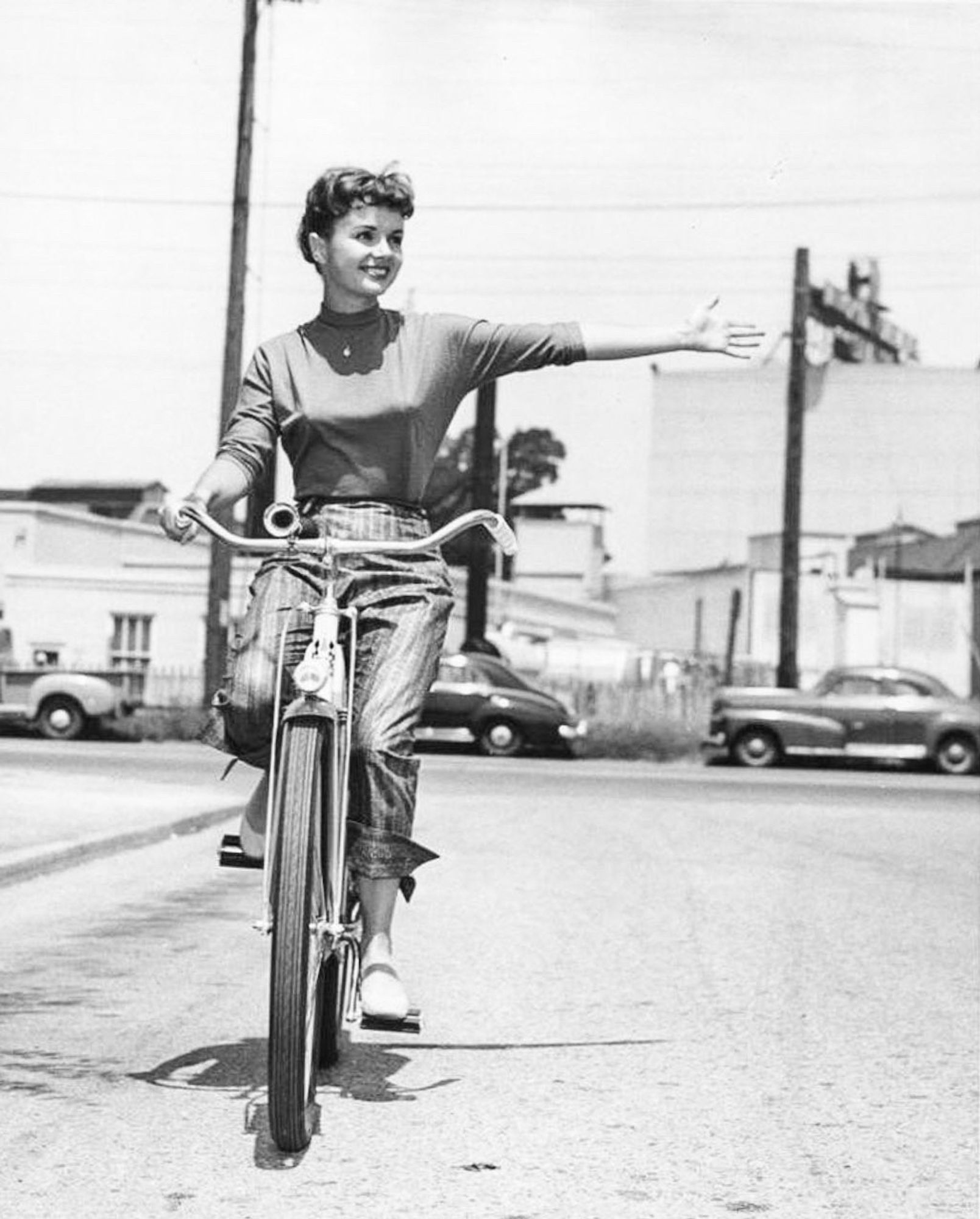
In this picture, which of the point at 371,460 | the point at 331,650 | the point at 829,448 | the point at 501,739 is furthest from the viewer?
the point at 829,448

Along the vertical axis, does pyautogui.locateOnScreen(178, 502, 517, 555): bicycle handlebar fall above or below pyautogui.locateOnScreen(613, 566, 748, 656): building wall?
below

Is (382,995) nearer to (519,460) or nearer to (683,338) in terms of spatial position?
(683,338)

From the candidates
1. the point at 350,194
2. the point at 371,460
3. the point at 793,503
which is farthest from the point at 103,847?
the point at 793,503

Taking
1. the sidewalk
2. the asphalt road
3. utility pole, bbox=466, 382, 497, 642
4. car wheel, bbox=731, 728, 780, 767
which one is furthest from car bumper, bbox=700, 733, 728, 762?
the asphalt road

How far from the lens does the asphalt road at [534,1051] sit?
13.8 ft

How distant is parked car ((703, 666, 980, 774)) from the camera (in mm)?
31406

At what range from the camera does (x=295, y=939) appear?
4.16 meters

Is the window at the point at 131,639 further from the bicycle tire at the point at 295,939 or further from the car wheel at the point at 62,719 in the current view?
the bicycle tire at the point at 295,939

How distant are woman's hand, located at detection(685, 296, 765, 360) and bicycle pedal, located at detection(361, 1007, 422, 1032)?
1632 mm

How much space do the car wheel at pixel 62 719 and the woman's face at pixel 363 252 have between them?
2797 cm

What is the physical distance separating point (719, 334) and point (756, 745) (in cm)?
2678

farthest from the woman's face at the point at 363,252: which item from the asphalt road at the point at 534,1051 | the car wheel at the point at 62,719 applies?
the car wheel at the point at 62,719

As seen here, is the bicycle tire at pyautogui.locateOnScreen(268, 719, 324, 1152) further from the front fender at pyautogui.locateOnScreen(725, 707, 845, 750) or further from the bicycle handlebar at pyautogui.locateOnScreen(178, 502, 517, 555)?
the front fender at pyautogui.locateOnScreen(725, 707, 845, 750)

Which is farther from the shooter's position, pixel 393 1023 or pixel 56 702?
pixel 56 702
